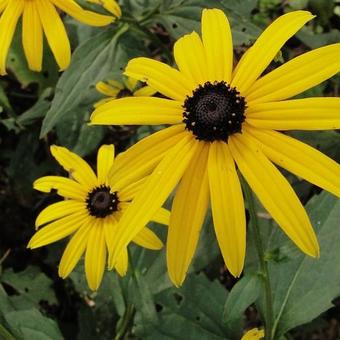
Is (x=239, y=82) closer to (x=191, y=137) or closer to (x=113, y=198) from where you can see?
(x=191, y=137)

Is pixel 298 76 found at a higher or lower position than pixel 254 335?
higher

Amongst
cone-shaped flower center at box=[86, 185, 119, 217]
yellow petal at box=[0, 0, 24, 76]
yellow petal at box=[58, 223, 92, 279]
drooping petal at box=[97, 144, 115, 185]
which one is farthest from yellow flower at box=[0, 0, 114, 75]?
yellow petal at box=[58, 223, 92, 279]

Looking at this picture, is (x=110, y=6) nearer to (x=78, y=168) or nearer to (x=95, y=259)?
(x=78, y=168)

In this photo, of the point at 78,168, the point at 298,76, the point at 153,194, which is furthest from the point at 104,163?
the point at 298,76

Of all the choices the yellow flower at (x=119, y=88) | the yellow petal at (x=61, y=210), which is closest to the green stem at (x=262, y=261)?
the yellow petal at (x=61, y=210)

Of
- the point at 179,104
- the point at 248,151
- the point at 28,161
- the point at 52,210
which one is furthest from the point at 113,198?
the point at 28,161

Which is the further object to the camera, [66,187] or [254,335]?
[66,187]

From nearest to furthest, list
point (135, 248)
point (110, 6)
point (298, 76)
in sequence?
point (298, 76)
point (110, 6)
point (135, 248)
